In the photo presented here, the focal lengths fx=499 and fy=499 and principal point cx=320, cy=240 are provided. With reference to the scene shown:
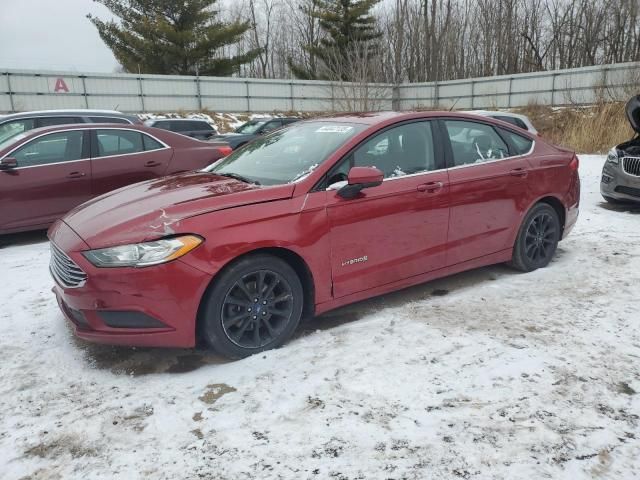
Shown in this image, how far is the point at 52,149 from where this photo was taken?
21.1ft

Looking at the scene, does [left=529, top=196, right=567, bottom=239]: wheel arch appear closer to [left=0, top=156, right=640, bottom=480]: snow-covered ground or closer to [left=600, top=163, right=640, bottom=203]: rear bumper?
[left=0, top=156, right=640, bottom=480]: snow-covered ground

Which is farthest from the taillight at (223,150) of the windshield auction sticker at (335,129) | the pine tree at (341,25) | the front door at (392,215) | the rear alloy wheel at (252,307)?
the pine tree at (341,25)

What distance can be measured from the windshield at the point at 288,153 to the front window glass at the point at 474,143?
3.07ft

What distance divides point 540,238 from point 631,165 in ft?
12.9

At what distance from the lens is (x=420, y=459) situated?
2275 mm

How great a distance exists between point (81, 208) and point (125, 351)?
3.68ft

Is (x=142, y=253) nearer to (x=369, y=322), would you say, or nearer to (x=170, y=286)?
(x=170, y=286)

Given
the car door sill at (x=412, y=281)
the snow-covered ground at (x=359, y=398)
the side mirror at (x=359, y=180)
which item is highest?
the side mirror at (x=359, y=180)

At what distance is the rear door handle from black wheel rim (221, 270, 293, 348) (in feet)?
8.11

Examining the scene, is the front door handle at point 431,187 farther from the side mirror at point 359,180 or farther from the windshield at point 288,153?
the windshield at point 288,153

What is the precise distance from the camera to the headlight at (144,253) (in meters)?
2.89

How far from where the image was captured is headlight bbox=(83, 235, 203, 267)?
2.89 metres

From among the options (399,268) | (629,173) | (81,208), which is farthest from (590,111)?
(81,208)

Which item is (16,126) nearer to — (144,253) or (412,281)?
(144,253)
